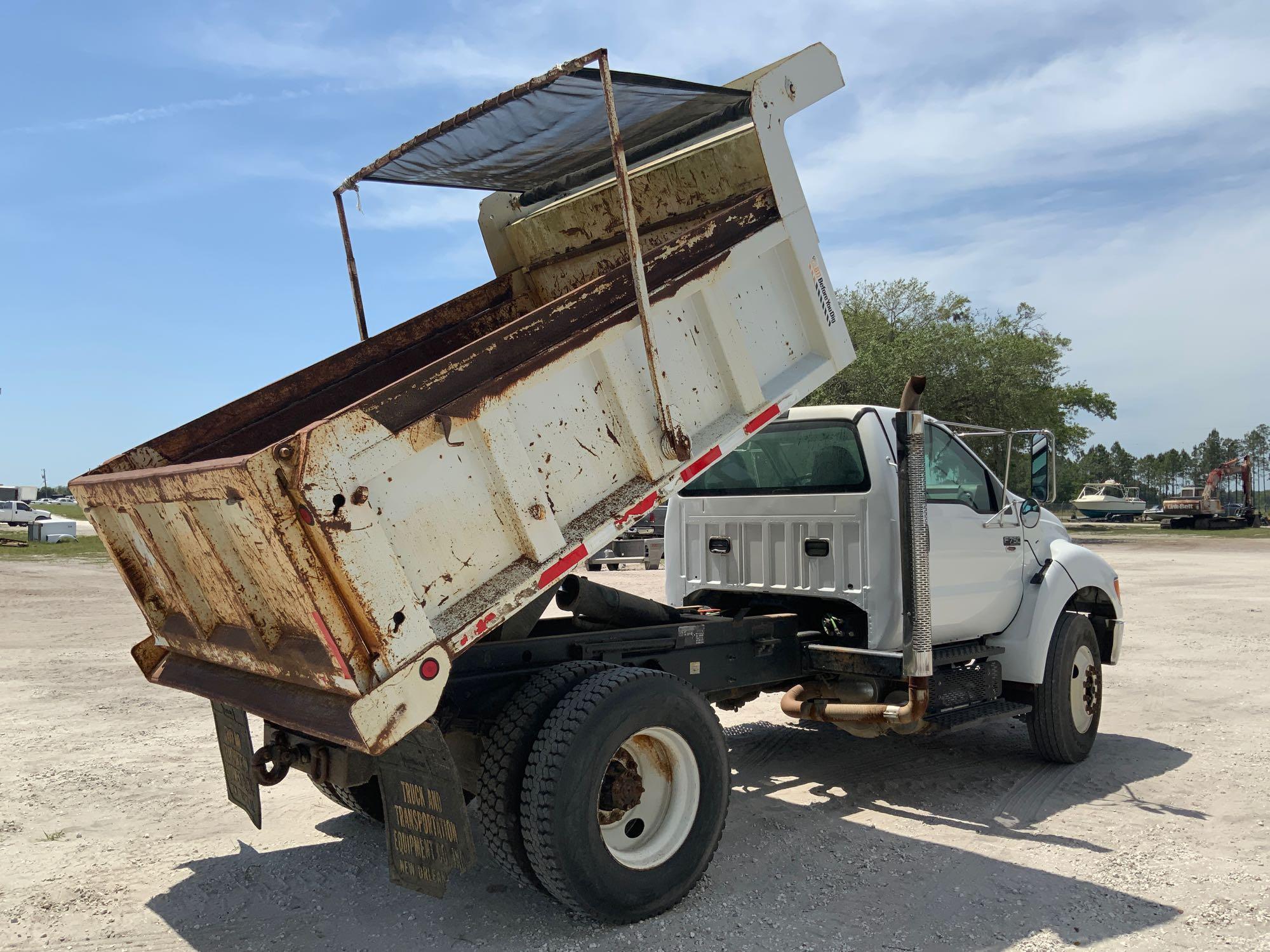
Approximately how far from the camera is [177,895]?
4551 millimetres

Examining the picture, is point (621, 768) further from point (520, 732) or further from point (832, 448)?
point (832, 448)

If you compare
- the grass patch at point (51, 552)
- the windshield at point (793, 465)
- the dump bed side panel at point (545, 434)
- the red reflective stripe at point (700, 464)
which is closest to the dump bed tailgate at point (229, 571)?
the dump bed side panel at point (545, 434)

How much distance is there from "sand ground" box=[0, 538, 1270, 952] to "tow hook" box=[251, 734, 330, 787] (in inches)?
23.5

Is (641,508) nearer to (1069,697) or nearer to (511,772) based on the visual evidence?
(511,772)

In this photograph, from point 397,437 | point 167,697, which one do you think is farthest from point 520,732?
point 167,697

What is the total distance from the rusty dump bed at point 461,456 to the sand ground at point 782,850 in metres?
1.00

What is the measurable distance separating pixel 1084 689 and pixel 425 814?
16.1ft

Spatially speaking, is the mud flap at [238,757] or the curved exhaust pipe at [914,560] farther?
the curved exhaust pipe at [914,560]

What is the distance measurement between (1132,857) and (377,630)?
388cm

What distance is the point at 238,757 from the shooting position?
4.68 m

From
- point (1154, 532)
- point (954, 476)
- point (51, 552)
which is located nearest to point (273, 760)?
point (954, 476)

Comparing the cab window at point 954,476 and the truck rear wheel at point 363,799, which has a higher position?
the cab window at point 954,476

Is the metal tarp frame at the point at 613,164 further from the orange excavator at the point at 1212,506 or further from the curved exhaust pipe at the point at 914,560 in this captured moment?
the orange excavator at the point at 1212,506

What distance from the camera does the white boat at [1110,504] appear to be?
2340 inches
